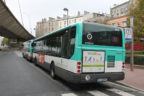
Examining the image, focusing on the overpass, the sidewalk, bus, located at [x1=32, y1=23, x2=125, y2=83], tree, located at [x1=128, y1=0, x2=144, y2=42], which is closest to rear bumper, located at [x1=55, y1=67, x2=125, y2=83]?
bus, located at [x1=32, y1=23, x2=125, y2=83]

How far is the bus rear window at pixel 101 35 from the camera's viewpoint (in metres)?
5.92

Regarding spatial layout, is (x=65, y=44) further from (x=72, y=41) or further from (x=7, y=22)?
(x=7, y=22)

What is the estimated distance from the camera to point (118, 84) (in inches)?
297

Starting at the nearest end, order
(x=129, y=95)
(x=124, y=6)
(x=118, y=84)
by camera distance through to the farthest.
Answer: (x=129, y=95) < (x=118, y=84) < (x=124, y=6)

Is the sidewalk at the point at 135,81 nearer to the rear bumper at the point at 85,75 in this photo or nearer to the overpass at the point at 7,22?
the rear bumper at the point at 85,75

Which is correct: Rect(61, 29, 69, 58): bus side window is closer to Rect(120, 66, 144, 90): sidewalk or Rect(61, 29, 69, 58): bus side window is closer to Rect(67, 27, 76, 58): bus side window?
Rect(67, 27, 76, 58): bus side window

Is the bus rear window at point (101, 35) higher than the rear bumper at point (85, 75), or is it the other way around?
the bus rear window at point (101, 35)

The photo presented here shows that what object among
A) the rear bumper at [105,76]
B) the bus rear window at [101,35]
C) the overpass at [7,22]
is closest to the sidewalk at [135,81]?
the rear bumper at [105,76]

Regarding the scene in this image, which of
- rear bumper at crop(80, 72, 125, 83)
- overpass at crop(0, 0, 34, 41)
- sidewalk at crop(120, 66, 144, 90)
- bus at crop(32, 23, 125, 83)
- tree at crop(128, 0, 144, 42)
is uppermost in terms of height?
overpass at crop(0, 0, 34, 41)

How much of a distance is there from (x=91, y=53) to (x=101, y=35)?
1.01 m

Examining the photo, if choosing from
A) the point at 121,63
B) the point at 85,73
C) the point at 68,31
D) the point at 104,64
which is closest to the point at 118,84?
the point at 121,63

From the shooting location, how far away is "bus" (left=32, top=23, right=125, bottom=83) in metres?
A: 5.67

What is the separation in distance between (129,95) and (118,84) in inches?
76.9

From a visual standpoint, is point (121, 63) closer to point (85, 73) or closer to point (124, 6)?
point (85, 73)
